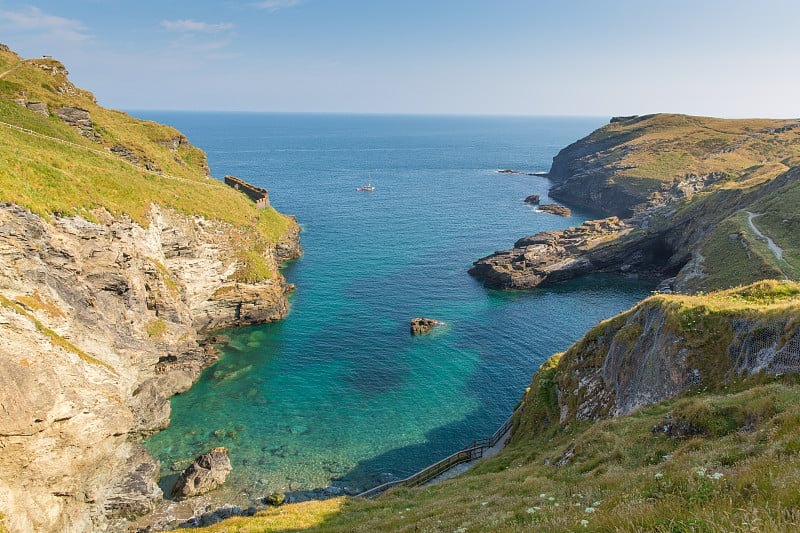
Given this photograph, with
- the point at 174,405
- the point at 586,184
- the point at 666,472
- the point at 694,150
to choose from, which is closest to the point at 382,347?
the point at 174,405

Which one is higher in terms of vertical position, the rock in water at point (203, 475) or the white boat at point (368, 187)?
the white boat at point (368, 187)

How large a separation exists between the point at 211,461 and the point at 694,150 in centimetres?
16862

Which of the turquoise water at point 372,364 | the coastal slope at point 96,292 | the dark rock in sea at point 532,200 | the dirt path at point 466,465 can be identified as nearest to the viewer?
the coastal slope at point 96,292

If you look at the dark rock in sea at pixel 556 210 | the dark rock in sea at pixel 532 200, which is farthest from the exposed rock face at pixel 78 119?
→ the dark rock in sea at pixel 532 200

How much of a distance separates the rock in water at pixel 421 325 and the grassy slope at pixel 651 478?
29.0 meters

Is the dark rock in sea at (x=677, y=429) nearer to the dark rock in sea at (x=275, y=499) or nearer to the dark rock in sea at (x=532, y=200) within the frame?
the dark rock in sea at (x=275, y=499)

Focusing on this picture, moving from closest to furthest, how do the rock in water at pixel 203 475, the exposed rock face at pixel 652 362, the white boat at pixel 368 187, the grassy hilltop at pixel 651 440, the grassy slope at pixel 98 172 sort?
the grassy hilltop at pixel 651 440 → the exposed rock face at pixel 652 362 → the rock in water at pixel 203 475 → the grassy slope at pixel 98 172 → the white boat at pixel 368 187

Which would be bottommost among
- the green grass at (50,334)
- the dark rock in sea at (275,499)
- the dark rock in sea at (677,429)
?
the dark rock in sea at (275,499)

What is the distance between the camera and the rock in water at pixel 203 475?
3462 cm

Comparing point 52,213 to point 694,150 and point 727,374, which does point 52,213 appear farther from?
point 694,150

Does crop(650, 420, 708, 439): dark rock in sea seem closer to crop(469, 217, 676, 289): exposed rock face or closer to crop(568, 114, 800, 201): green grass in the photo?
crop(469, 217, 676, 289): exposed rock face

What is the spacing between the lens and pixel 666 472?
1236 cm

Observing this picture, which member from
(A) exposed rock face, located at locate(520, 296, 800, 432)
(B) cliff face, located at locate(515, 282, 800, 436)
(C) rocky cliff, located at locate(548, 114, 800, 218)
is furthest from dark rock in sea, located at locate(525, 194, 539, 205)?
(B) cliff face, located at locate(515, 282, 800, 436)

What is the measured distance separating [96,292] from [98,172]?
2025 cm
